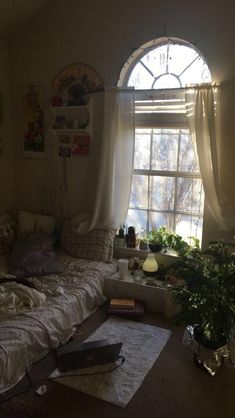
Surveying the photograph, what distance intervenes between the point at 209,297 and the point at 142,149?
1633 mm

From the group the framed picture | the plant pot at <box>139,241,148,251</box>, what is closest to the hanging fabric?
the framed picture

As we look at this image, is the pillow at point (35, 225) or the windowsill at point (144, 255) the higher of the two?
the pillow at point (35, 225)

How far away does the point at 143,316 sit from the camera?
2.78 meters

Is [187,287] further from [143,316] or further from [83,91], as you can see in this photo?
[83,91]

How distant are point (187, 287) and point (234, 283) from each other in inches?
11.2

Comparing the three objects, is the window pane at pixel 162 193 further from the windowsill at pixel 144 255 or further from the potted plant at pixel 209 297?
the potted plant at pixel 209 297

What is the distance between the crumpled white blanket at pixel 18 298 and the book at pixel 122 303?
610mm

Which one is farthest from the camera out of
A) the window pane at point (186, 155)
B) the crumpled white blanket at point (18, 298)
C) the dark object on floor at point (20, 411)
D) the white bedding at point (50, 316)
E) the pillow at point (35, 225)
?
the pillow at point (35, 225)

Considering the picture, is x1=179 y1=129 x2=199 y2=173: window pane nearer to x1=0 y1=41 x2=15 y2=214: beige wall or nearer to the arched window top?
the arched window top

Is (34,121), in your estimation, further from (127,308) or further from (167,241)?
(127,308)

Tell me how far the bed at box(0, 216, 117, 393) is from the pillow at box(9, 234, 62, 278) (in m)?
0.05

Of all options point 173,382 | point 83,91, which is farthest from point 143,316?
point 83,91

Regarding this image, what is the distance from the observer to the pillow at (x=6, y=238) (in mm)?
3299

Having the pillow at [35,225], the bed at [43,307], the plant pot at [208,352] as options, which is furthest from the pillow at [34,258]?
the plant pot at [208,352]
